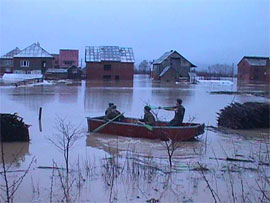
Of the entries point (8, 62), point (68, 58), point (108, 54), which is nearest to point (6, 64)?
point (8, 62)

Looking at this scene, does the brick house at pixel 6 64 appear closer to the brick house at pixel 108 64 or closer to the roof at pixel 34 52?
the roof at pixel 34 52

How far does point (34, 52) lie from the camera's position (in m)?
66.2

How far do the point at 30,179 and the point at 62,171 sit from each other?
80cm

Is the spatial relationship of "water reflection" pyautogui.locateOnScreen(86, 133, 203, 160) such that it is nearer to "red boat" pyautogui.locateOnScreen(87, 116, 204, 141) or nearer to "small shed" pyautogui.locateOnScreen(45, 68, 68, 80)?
"red boat" pyautogui.locateOnScreen(87, 116, 204, 141)

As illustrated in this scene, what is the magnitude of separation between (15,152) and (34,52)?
58174 millimetres

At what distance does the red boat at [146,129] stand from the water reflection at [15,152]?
115 inches

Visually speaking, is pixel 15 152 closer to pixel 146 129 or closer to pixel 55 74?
pixel 146 129

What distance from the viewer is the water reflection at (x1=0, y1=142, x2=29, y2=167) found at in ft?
33.0

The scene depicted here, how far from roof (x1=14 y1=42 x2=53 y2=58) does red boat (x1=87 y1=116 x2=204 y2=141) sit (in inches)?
2147

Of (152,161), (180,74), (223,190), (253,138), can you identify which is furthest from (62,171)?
(180,74)

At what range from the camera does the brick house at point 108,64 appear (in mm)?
63281

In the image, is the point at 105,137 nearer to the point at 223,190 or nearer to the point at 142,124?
the point at 142,124

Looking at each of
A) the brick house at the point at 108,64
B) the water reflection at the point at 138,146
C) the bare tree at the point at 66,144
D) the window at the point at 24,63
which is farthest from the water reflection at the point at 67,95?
the window at the point at 24,63

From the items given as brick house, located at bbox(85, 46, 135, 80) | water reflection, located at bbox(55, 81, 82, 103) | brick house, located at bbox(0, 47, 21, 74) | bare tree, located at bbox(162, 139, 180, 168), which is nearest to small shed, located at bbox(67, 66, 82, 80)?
brick house, located at bbox(85, 46, 135, 80)
